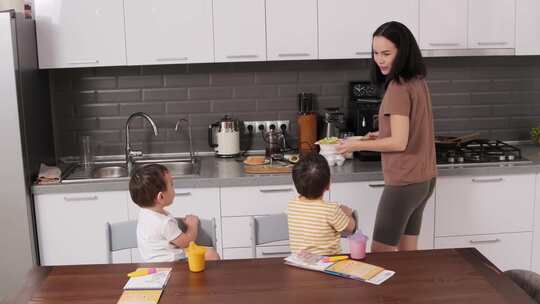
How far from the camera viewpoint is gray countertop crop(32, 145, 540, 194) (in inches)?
135

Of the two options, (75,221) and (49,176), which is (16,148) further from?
(75,221)

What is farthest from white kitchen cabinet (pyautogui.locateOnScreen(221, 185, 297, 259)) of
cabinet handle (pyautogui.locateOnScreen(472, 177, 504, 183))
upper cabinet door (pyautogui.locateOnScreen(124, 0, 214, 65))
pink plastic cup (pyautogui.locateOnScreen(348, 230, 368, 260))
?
pink plastic cup (pyautogui.locateOnScreen(348, 230, 368, 260))

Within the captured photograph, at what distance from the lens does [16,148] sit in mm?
3344

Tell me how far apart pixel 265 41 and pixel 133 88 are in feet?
3.04

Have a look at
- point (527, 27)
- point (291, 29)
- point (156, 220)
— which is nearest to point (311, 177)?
point (156, 220)

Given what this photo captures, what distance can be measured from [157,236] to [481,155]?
2.14 metres

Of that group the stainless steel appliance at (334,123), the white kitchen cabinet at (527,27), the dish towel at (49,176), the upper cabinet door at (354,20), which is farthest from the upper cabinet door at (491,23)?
the dish towel at (49,176)

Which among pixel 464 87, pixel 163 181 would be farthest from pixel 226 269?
pixel 464 87

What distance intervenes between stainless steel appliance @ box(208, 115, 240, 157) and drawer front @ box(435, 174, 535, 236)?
1237mm

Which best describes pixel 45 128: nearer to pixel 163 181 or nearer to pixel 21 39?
pixel 21 39

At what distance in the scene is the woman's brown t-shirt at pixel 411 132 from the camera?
9.07 feet

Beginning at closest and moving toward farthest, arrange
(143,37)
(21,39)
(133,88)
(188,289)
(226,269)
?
(188,289) → (226,269) → (21,39) → (143,37) → (133,88)

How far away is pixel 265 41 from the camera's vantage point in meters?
3.65

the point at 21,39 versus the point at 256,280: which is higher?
the point at 21,39
